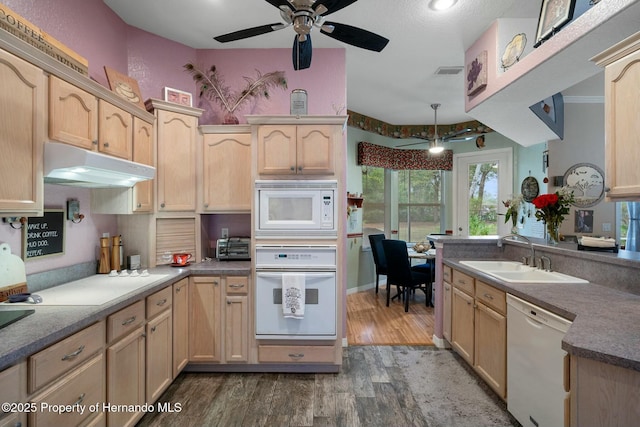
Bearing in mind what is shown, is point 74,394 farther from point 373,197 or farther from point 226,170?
point 373,197

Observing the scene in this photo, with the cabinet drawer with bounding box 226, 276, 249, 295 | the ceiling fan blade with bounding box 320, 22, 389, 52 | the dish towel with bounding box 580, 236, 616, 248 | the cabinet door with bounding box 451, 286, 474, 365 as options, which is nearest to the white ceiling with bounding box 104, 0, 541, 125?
the ceiling fan blade with bounding box 320, 22, 389, 52

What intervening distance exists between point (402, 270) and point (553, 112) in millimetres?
2767

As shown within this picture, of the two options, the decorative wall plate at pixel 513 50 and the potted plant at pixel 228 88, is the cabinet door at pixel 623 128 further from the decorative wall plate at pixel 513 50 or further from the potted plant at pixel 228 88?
the potted plant at pixel 228 88

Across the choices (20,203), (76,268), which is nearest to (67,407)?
(20,203)

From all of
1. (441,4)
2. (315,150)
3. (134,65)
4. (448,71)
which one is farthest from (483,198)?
(134,65)

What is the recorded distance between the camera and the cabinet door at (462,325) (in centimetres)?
245

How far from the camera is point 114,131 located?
2.08 meters

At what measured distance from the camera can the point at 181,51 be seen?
9.73 feet

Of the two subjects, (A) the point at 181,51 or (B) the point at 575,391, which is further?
(A) the point at 181,51

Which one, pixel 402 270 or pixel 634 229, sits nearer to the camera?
pixel 634 229

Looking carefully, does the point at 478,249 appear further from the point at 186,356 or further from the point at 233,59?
the point at 233,59

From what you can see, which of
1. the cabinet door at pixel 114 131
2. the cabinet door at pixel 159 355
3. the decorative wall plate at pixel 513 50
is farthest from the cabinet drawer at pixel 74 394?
the decorative wall plate at pixel 513 50

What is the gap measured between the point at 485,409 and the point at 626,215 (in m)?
3.63

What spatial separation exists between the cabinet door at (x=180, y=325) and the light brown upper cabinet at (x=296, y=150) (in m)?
1.11
